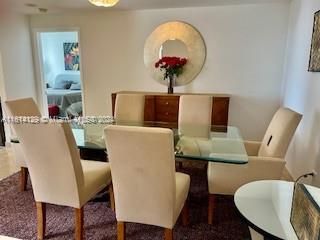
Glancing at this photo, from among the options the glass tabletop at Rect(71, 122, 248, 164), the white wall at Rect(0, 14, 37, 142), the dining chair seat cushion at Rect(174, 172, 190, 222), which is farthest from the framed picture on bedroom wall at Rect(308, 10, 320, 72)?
the white wall at Rect(0, 14, 37, 142)

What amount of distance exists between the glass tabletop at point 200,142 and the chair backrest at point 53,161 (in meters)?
0.52

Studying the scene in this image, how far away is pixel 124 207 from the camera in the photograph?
1.74 meters

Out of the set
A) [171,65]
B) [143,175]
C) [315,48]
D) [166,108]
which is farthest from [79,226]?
[171,65]

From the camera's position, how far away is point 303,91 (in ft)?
9.18

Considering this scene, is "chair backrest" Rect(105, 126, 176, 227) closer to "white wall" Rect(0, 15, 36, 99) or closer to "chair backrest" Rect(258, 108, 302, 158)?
"chair backrest" Rect(258, 108, 302, 158)

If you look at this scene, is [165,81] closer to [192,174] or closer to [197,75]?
[197,75]

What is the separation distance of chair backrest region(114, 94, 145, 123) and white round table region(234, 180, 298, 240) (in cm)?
197

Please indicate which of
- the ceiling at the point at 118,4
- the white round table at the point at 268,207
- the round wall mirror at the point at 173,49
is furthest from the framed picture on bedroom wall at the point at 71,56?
the white round table at the point at 268,207

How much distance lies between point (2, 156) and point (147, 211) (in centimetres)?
324

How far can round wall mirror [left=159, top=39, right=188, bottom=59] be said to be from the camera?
4140 mm

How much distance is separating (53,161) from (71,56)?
6.32m

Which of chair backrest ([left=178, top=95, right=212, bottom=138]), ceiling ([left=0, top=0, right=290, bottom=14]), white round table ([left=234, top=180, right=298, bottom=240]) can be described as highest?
ceiling ([left=0, top=0, right=290, bottom=14])

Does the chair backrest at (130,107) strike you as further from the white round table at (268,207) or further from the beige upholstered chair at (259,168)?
the white round table at (268,207)

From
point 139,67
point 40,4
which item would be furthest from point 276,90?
point 40,4
